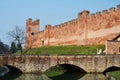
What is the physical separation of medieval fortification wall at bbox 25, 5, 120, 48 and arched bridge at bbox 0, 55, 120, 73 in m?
10.6

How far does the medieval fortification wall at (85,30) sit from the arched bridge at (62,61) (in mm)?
10556

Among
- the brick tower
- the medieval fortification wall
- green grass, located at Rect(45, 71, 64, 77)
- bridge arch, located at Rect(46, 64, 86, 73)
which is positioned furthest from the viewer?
the brick tower

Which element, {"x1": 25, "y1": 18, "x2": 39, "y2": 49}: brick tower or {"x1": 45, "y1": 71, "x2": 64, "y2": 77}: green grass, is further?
{"x1": 25, "y1": 18, "x2": 39, "y2": 49}: brick tower

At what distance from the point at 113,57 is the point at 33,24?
4607 cm

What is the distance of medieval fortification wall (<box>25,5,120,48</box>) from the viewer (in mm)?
46344

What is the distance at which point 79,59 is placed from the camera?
35.2 meters

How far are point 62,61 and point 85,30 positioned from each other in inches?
735

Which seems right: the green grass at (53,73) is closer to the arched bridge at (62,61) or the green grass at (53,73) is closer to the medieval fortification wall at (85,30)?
the arched bridge at (62,61)

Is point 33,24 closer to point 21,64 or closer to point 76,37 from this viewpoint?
point 76,37

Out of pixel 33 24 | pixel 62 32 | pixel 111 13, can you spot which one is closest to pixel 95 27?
pixel 111 13

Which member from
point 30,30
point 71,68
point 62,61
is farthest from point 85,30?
point 30,30

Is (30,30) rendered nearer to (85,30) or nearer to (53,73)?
(85,30)

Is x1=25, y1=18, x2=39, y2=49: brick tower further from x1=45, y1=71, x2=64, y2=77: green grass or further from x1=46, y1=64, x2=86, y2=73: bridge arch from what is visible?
x1=45, y1=71, x2=64, y2=77: green grass

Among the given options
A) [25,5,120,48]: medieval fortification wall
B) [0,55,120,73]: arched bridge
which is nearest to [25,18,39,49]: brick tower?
[25,5,120,48]: medieval fortification wall
